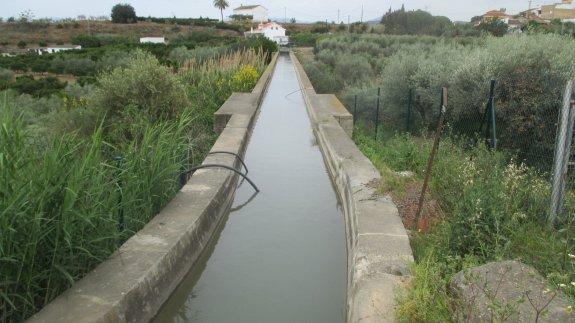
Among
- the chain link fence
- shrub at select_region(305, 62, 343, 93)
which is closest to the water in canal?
the chain link fence

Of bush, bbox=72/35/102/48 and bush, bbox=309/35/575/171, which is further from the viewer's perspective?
bush, bbox=72/35/102/48

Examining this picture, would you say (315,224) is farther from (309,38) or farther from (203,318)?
(309,38)

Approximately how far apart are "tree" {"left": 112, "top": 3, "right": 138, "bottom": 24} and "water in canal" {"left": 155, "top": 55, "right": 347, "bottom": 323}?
3584 inches

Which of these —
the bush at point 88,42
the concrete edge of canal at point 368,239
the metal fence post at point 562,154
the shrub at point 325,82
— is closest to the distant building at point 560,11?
the bush at point 88,42

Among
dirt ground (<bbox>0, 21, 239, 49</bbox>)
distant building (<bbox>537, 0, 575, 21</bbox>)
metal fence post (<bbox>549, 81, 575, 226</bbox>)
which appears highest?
distant building (<bbox>537, 0, 575, 21</bbox>)

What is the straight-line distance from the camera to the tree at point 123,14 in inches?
3602

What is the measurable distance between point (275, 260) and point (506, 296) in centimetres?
261

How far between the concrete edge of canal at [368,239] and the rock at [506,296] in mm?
486

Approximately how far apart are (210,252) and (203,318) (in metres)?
1.27

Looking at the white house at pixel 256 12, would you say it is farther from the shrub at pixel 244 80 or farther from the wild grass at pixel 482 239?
the wild grass at pixel 482 239

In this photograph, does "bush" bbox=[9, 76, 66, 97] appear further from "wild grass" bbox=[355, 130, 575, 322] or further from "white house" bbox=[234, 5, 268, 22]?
"white house" bbox=[234, 5, 268, 22]

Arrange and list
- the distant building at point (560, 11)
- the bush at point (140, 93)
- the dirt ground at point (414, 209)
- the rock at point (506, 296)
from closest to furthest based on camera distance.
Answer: the rock at point (506, 296), the dirt ground at point (414, 209), the bush at point (140, 93), the distant building at point (560, 11)

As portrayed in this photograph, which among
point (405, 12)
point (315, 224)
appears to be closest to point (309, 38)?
point (405, 12)

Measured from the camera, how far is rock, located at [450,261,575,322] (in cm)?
290
